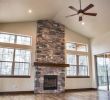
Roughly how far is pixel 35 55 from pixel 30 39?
103 centimetres

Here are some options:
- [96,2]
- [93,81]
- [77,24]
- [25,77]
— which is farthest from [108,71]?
[25,77]

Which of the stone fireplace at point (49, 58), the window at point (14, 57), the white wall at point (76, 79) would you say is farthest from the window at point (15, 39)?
the white wall at point (76, 79)

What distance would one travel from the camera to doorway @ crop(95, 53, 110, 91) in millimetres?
8223

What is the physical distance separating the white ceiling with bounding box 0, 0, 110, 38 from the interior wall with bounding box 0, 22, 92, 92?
383mm

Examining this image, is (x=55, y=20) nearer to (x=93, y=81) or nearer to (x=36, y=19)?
(x=36, y=19)

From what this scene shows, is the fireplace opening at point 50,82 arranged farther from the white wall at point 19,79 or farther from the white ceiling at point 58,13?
the white ceiling at point 58,13

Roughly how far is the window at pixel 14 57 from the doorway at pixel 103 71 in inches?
178

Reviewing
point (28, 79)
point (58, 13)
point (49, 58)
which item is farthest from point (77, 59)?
point (28, 79)

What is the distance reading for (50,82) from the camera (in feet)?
26.4

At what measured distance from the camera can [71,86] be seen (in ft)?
28.2

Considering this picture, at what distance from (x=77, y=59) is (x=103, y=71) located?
182 centimetres

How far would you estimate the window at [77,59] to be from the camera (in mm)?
9016

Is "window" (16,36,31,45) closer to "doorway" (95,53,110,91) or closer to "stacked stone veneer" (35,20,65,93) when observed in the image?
"stacked stone veneer" (35,20,65,93)


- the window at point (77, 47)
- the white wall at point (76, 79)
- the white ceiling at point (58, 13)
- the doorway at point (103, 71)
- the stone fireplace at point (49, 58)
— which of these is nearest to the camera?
the white ceiling at point (58, 13)
